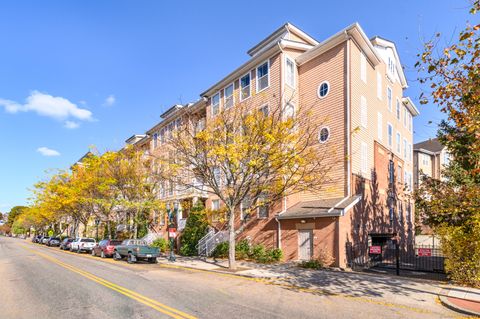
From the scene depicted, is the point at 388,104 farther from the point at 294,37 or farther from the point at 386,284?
the point at 386,284

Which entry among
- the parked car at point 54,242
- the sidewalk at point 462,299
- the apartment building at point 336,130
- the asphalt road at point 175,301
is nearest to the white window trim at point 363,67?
the apartment building at point 336,130

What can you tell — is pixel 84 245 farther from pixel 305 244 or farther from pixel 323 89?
pixel 323 89

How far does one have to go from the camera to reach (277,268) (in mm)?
18656

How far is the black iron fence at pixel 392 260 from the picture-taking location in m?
16.4

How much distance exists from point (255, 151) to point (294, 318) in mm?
10420

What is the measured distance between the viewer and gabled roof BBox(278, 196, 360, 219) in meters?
19.4

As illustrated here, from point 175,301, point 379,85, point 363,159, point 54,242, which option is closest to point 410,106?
point 379,85

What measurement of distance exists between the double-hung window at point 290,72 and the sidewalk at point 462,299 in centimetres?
1662

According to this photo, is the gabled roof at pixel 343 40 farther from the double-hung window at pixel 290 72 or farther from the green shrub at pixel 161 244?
the green shrub at pixel 161 244

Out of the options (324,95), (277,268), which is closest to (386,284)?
(277,268)

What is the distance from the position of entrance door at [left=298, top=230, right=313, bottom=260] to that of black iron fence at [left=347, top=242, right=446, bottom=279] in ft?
7.32

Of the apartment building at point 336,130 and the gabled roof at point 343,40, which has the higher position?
the gabled roof at point 343,40

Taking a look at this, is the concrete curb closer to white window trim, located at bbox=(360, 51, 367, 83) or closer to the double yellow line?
the double yellow line

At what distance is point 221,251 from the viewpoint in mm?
24672
